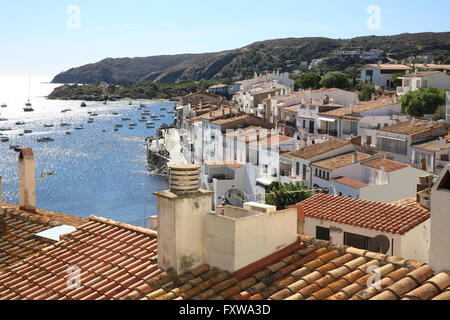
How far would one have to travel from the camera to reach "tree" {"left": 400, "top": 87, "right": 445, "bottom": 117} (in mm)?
41656

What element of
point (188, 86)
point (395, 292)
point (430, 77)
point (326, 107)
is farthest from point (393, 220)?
point (188, 86)

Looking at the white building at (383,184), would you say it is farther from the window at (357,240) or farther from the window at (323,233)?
the window at (357,240)

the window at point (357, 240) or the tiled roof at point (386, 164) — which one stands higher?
the window at point (357, 240)

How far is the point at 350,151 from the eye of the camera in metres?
29.0

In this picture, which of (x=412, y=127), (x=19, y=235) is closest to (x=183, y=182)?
(x=19, y=235)

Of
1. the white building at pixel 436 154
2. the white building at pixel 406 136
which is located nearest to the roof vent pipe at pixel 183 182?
the white building at pixel 436 154

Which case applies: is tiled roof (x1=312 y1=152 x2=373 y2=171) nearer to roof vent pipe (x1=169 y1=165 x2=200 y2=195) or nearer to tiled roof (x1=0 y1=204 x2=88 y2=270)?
tiled roof (x1=0 y1=204 x2=88 y2=270)

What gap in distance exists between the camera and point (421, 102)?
1644 inches

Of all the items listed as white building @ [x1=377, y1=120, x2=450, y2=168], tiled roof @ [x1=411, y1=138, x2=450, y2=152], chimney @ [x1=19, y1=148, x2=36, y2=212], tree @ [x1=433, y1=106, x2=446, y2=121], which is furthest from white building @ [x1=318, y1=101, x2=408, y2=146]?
chimney @ [x1=19, y1=148, x2=36, y2=212]

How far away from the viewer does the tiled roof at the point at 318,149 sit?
2841cm

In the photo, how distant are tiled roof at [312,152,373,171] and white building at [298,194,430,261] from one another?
503 inches

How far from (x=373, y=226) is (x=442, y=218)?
7451mm

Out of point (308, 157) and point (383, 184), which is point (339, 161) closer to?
point (308, 157)

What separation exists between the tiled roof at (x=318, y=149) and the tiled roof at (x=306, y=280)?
74.0 ft
